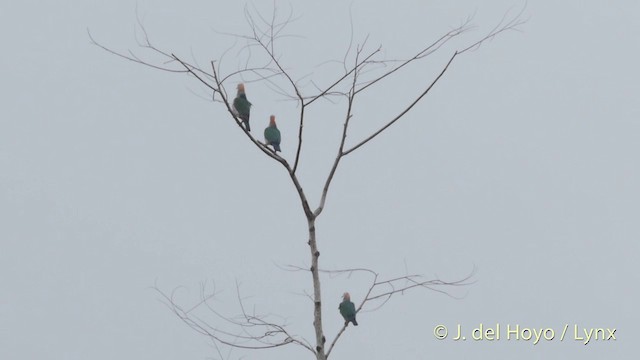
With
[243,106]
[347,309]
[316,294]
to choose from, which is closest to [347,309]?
[347,309]

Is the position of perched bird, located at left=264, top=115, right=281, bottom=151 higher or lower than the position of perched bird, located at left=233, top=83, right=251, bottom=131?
higher

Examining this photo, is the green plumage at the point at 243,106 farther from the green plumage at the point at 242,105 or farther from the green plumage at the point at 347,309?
the green plumage at the point at 347,309

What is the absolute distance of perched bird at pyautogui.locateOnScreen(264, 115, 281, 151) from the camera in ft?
28.5

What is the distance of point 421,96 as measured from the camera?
5574mm

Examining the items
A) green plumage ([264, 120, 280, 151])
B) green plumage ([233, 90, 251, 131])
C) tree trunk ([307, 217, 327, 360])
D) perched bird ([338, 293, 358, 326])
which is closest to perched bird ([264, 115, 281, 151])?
green plumage ([264, 120, 280, 151])

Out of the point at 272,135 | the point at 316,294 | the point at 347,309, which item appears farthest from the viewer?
the point at 272,135

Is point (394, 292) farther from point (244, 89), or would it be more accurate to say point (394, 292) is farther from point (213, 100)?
point (244, 89)

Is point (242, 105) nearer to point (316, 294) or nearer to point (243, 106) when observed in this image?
point (243, 106)

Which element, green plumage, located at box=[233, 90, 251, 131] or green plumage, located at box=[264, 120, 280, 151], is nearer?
green plumage, located at box=[233, 90, 251, 131]

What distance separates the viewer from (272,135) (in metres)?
8.72

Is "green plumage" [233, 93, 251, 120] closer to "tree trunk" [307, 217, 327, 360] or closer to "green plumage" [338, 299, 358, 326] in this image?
"green plumage" [338, 299, 358, 326]

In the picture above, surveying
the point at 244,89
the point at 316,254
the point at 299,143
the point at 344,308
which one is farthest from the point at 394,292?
the point at 244,89

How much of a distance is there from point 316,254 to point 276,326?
0.40 meters

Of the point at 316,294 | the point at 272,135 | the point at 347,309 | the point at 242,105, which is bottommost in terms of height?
the point at 316,294
